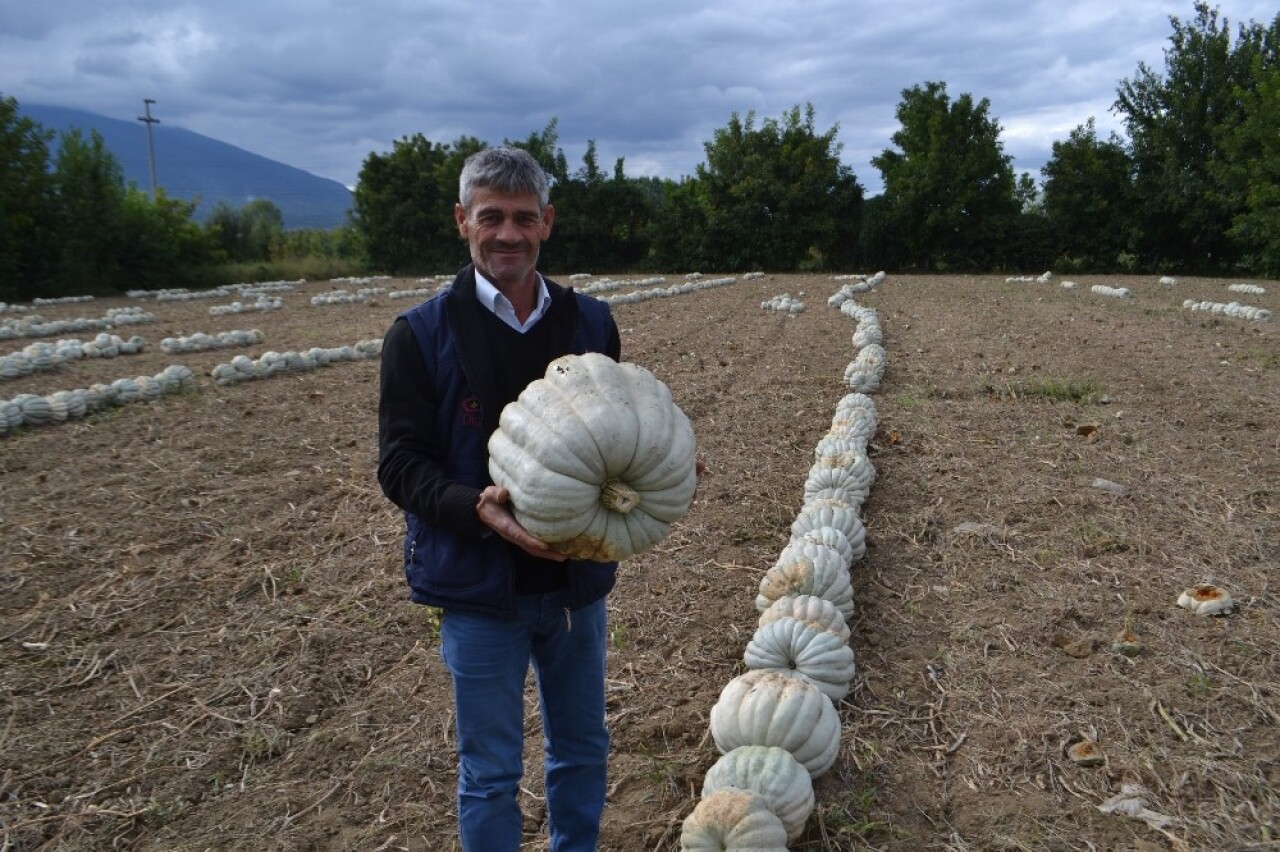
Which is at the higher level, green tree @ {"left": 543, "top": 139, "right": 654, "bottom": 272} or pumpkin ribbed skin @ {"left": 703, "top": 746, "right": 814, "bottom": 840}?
green tree @ {"left": 543, "top": 139, "right": 654, "bottom": 272}

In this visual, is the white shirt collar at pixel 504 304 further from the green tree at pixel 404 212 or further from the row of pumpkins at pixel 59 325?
the green tree at pixel 404 212

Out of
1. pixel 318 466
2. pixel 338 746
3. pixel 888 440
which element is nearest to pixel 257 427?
pixel 318 466

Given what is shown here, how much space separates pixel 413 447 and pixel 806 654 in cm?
218

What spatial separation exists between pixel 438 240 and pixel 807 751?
37110 mm

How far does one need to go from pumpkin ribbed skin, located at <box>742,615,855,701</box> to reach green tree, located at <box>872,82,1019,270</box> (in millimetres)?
33544

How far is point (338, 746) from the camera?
11.8ft

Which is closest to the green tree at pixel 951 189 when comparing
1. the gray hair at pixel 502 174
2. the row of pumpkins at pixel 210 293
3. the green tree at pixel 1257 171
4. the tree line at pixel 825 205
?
the tree line at pixel 825 205

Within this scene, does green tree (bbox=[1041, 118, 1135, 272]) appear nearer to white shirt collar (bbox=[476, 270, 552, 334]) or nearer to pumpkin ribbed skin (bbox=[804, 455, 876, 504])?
pumpkin ribbed skin (bbox=[804, 455, 876, 504])

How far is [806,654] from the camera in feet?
12.3

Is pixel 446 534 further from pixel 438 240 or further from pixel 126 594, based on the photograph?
pixel 438 240

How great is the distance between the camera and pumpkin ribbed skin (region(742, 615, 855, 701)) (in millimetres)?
3709

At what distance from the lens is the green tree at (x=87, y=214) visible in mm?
25875

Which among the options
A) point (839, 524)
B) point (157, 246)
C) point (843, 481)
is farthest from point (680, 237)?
point (839, 524)

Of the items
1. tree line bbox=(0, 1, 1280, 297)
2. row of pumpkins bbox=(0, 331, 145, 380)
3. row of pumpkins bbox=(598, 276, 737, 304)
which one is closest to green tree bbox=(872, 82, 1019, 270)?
tree line bbox=(0, 1, 1280, 297)
